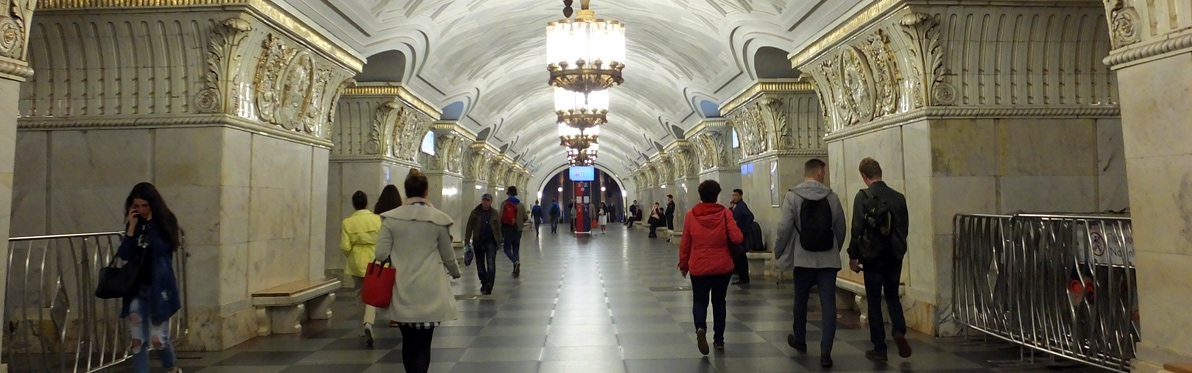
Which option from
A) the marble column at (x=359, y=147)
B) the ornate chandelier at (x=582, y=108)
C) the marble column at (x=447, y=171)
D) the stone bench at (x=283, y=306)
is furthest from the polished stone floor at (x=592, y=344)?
the marble column at (x=447, y=171)

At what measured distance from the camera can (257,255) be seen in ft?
20.8

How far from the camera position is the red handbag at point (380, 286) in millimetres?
3557

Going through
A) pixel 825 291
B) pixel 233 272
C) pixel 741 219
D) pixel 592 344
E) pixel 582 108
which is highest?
pixel 582 108

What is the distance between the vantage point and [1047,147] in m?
5.98

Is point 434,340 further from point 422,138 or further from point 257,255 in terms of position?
point 422,138

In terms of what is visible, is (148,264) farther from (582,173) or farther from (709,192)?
(582,173)

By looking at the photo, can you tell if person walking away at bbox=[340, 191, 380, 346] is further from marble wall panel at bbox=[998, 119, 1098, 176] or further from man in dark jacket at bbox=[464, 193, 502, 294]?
marble wall panel at bbox=[998, 119, 1098, 176]

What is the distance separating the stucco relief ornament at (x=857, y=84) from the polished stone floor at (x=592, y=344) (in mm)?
2011

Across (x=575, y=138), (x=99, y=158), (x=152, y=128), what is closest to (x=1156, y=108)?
(x=152, y=128)

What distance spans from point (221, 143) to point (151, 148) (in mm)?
587

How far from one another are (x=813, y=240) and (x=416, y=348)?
8.22ft

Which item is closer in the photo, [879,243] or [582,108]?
[879,243]

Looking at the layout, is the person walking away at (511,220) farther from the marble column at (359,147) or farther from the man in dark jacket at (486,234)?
the marble column at (359,147)

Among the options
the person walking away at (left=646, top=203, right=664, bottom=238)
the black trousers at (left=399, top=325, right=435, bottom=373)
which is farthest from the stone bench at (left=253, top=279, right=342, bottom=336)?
the person walking away at (left=646, top=203, right=664, bottom=238)
